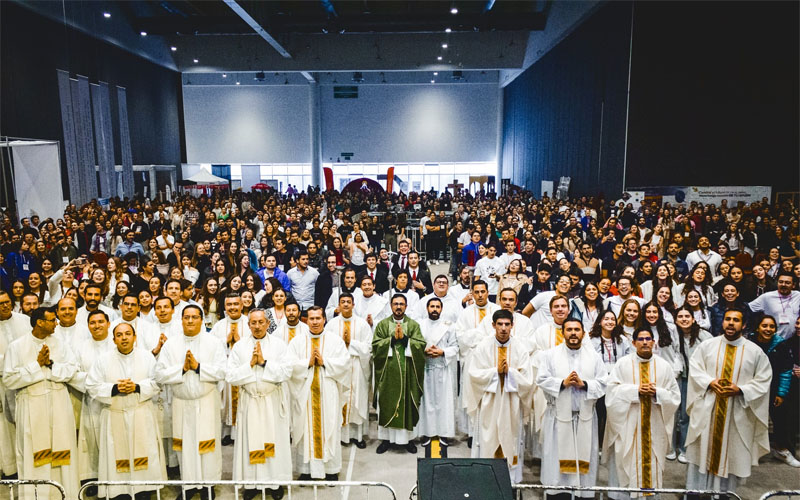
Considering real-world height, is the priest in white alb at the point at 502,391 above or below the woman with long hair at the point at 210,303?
below

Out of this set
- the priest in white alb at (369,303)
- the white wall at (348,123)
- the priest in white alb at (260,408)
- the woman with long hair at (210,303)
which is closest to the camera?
the priest in white alb at (260,408)

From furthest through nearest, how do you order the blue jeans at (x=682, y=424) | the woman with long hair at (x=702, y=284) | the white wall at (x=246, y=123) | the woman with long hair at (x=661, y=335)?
the white wall at (x=246, y=123) → the woman with long hair at (x=702, y=284) → the blue jeans at (x=682, y=424) → the woman with long hair at (x=661, y=335)

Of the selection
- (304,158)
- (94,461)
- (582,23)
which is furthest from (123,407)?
(304,158)

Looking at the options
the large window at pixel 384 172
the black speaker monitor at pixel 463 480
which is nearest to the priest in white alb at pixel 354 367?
the black speaker monitor at pixel 463 480

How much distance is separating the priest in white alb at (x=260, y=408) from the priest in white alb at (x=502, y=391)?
198cm

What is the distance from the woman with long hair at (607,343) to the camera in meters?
6.08

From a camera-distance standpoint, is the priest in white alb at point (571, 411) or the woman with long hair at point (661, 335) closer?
the priest in white alb at point (571, 411)

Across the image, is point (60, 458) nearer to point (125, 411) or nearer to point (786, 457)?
point (125, 411)

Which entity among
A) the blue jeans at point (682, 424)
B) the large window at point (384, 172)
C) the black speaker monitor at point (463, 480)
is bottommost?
the blue jeans at point (682, 424)

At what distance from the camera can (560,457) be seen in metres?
5.52

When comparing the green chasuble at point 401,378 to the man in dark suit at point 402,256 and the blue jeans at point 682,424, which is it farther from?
the man in dark suit at point 402,256

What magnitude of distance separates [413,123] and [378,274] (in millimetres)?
29804

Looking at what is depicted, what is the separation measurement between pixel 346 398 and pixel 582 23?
20.6m

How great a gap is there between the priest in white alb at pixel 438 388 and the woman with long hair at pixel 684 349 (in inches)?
99.0
